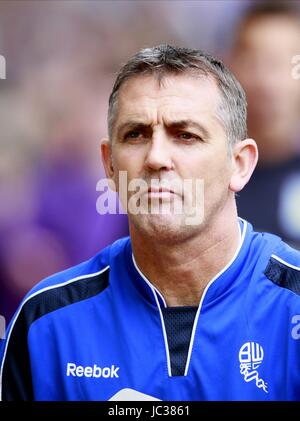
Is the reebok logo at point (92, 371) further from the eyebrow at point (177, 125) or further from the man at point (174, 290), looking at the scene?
the eyebrow at point (177, 125)

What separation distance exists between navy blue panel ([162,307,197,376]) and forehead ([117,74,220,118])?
24.0 inches

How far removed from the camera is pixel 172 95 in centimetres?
205

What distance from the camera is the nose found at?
6.39ft

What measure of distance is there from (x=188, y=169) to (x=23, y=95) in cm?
150

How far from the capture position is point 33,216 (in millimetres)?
3074

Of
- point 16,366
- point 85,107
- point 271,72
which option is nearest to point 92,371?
point 16,366

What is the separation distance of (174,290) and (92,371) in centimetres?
36

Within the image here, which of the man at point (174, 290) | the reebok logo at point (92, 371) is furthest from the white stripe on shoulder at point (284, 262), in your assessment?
the reebok logo at point (92, 371)

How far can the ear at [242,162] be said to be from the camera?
2.18 meters

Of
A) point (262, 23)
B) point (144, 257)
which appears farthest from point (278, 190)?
point (144, 257)

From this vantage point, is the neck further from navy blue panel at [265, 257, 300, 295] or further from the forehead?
the forehead

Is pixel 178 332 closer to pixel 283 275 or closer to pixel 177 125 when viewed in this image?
pixel 283 275
